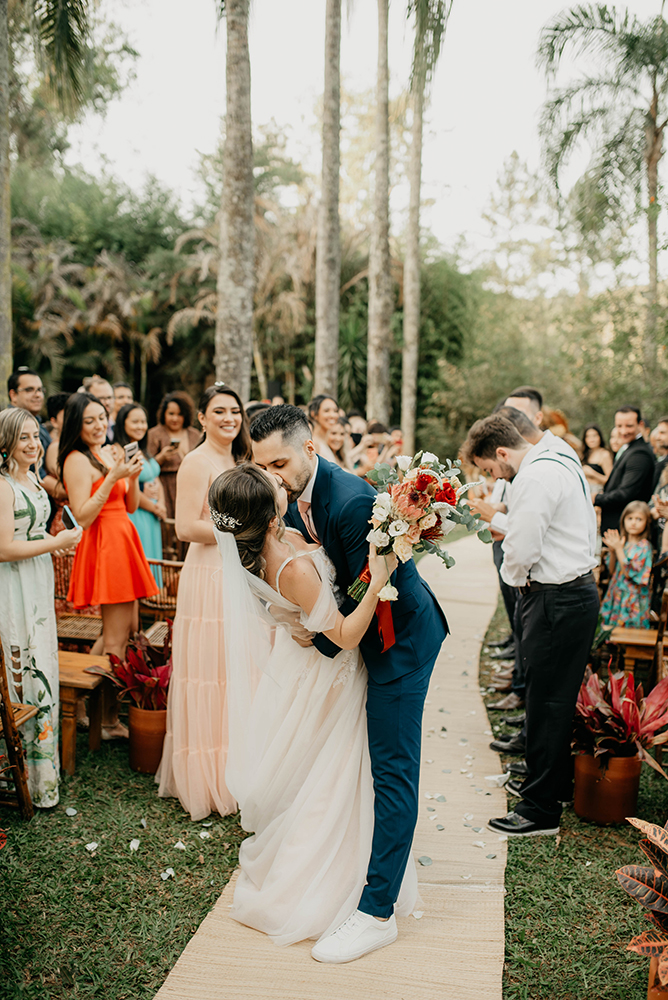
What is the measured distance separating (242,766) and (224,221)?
5999 mm

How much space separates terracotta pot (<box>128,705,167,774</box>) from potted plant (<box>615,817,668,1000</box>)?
2624 millimetres

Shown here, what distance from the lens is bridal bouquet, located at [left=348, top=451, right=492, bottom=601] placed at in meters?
2.44

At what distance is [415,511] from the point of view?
8.07 feet

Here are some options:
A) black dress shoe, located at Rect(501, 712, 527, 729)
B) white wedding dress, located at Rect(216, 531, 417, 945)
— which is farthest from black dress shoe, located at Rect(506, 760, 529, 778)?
white wedding dress, located at Rect(216, 531, 417, 945)

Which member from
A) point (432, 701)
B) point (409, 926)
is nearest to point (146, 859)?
point (409, 926)

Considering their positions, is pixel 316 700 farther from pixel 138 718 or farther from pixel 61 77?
pixel 61 77

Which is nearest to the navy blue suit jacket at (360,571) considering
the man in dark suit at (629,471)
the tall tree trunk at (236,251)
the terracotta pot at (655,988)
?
the terracotta pot at (655,988)

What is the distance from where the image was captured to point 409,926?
301 cm

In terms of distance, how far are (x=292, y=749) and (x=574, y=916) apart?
1419mm

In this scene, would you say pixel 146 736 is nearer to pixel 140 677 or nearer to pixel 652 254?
pixel 140 677

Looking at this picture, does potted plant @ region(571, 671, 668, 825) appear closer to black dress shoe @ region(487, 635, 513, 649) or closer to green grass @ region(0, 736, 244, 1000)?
green grass @ region(0, 736, 244, 1000)

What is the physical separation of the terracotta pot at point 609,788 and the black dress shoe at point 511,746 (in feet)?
2.86

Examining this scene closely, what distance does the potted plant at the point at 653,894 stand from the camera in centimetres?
223

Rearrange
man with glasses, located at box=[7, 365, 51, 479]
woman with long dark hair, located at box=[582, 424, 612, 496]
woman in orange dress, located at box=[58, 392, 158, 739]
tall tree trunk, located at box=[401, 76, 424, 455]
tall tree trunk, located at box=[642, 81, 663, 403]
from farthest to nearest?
tall tree trunk, located at box=[401, 76, 424, 455] → tall tree trunk, located at box=[642, 81, 663, 403] → woman with long dark hair, located at box=[582, 424, 612, 496] → man with glasses, located at box=[7, 365, 51, 479] → woman in orange dress, located at box=[58, 392, 158, 739]
